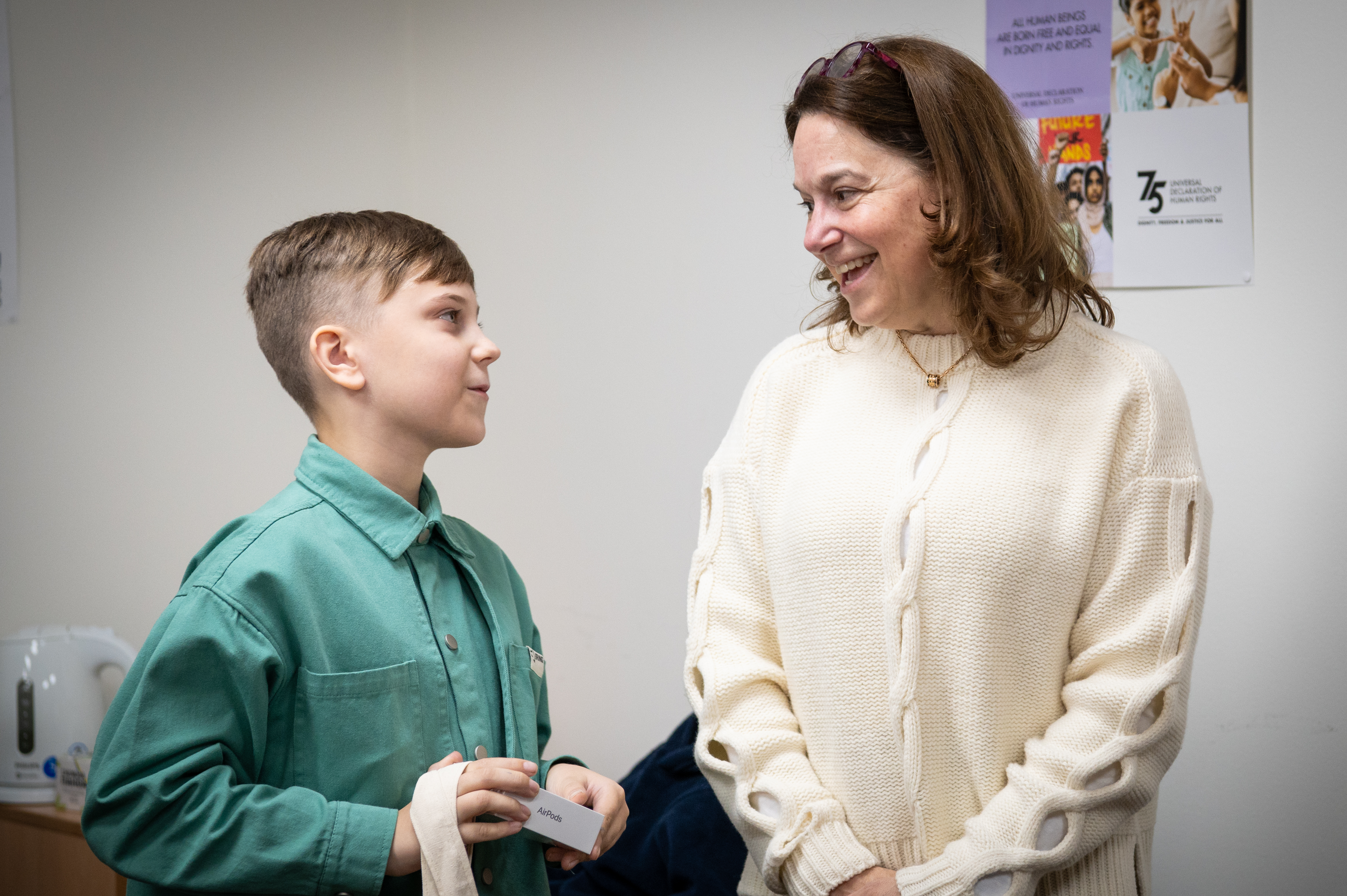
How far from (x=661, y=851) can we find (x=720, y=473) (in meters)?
0.82

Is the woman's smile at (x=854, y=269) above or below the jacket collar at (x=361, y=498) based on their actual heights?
above

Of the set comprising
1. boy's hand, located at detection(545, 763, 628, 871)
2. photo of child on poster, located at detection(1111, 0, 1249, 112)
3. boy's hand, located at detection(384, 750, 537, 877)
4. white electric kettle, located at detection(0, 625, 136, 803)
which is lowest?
white electric kettle, located at detection(0, 625, 136, 803)

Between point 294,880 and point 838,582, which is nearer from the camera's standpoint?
point 294,880

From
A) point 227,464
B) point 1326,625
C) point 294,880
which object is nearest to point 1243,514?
point 1326,625

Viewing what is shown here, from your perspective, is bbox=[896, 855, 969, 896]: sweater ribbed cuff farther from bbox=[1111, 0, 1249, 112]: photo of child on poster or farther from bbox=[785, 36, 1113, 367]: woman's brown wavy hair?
bbox=[1111, 0, 1249, 112]: photo of child on poster

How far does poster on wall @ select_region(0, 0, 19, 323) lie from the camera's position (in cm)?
210

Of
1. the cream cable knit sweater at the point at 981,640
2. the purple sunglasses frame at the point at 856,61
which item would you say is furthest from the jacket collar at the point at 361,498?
the purple sunglasses frame at the point at 856,61

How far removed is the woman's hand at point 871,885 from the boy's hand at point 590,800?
244mm

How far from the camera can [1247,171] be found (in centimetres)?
171

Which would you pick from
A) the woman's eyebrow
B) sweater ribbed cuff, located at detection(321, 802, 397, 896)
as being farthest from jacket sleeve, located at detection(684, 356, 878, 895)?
sweater ribbed cuff, located at detection(321, 802, 397, 896)

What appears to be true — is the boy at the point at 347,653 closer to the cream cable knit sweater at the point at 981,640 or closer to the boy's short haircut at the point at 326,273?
the boy's short haircut at the point at 326,273

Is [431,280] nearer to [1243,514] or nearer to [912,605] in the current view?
[912,605]

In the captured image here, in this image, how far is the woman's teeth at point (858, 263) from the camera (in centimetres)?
112

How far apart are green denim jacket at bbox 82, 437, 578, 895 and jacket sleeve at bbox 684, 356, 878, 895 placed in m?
0.21
